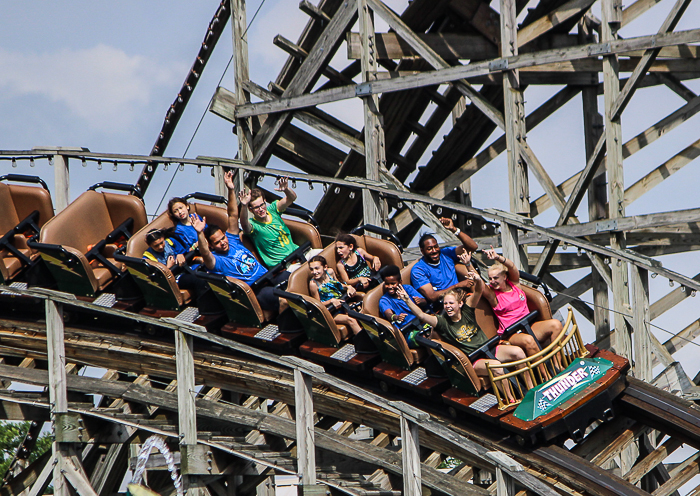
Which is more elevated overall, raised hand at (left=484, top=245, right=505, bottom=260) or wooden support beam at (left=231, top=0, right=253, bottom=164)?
wooden support beam at (left=231, top=0, right=253, bottom=164)

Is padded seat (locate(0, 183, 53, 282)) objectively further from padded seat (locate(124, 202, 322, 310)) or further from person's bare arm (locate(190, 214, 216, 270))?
person's bare arm (locate(190, 214, 216, 270))

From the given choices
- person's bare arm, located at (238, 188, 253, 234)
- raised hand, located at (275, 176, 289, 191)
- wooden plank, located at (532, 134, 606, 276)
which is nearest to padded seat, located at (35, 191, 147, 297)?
person's bare arm, located at (238, 188, 253, 234)

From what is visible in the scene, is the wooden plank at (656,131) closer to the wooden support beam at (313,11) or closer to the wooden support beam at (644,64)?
the wooden support beam at (644,64)

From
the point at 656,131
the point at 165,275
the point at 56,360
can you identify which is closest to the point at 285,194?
the point at 165,275

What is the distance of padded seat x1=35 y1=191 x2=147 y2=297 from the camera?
782 cm

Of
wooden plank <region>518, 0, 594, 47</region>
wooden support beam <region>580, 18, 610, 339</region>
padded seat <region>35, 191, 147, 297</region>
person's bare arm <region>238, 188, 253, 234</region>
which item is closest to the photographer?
padded seat <region>35, 191, 147, 297</region>

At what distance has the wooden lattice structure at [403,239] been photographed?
598 cm

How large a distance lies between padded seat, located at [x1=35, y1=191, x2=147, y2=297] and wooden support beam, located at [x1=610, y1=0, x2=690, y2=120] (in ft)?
14.9

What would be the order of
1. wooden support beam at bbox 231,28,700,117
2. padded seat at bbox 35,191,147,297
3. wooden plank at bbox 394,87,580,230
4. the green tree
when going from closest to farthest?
padded seat at bbox 35,191,147,297
wooden support beam at bbox 231,28,700,117
wooden plank at bbox 394,87,580,230
the green tree

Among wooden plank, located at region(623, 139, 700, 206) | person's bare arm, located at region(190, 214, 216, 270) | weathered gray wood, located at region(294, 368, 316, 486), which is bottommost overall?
weathered gray wood, located at region(294, 368, 316, 486)

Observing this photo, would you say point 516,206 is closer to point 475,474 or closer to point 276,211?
point 276,211

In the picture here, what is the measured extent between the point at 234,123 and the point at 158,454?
5080mm

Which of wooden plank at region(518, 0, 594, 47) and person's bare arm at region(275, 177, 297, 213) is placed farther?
wooden plank at region(518, 0, 594, 47)

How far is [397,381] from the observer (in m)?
6.53
